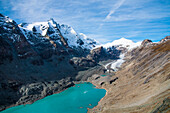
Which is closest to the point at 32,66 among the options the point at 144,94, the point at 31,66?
the point at 31,66

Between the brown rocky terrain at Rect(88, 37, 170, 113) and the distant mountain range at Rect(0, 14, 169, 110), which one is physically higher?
the distant mountain range at Rect(0, 14, 169, 110)

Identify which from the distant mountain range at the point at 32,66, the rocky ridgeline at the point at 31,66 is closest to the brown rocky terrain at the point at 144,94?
the distant mountain range at the point at 32,66

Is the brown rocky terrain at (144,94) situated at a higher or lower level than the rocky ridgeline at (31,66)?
lower

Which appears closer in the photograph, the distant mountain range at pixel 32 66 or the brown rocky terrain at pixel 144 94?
the brown rocky terrain at pixel 144 94

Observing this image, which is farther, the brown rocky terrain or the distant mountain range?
the distant mountain range

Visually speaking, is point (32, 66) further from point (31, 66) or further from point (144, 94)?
point (144, 94)

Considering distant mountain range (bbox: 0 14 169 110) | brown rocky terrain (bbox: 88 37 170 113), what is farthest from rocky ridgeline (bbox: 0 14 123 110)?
brown rocky terrain (bbox: 88 37 170 113)

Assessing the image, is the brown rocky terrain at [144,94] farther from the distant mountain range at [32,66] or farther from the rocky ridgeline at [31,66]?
the rocky ridgeline at [31,66]

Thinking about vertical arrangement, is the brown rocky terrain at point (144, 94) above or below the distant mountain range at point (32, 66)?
below

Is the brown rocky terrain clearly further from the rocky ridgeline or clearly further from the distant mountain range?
Answer: the rocky ridgeline

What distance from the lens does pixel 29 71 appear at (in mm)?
110812

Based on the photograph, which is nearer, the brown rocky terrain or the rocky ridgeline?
the brown rocky terrain

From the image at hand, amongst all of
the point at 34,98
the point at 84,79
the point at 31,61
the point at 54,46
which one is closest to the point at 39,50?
the point at 54,46

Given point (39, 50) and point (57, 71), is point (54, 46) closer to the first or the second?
point (39, 50)
